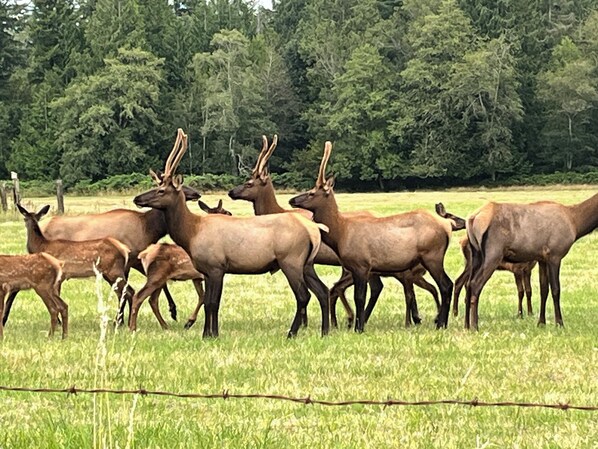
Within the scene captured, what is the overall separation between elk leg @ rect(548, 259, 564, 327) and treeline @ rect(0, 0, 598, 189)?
57664 millimetres

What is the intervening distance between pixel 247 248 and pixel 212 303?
0.79 meters

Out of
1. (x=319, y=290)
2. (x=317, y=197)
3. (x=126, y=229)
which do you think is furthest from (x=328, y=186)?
(x=126, y=229)

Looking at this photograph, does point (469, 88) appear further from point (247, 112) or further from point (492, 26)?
point (247, 112)

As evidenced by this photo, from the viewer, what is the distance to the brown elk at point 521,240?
41.8 ft

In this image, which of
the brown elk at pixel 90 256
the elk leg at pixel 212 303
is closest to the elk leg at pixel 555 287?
the elk leg at pixel 212 303

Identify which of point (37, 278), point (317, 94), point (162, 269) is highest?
point (317, 94)

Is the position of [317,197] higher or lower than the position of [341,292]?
higher

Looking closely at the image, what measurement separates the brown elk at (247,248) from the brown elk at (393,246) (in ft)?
1.89

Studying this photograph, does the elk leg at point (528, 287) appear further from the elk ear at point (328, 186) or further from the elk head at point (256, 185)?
the elk head at point (256, 185)

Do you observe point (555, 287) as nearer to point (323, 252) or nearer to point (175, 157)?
point (323, 252)

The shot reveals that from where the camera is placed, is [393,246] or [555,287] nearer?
[393,246]

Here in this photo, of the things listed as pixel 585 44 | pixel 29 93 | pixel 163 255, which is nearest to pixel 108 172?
pixel 29 93

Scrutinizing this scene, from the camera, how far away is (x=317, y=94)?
268 feet

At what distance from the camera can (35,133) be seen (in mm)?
77312
